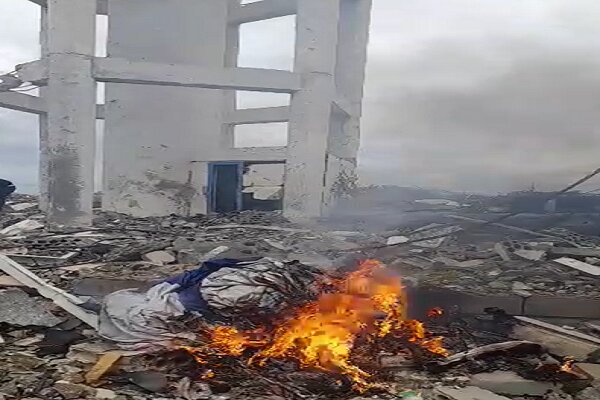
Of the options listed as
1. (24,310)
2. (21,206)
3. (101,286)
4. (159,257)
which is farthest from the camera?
(21,206)

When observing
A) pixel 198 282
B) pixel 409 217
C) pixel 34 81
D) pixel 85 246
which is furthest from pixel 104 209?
pixel 198 282

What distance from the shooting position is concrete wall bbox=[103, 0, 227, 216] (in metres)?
19.3

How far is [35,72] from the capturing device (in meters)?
15.9

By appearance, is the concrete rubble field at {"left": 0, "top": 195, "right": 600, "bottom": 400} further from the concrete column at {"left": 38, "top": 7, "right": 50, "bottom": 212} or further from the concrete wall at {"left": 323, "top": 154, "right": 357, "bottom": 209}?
the concrete column at {"left": 38, "top": 7, "right": 50, "bottom": 212}

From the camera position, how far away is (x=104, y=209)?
63.8 feet

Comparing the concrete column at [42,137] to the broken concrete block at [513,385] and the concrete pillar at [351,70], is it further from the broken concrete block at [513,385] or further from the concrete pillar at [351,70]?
the broken concrete block at [513,385]

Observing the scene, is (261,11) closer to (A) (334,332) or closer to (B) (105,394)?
(A) (334,332)

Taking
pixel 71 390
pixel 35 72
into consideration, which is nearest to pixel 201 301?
pixel 71 390

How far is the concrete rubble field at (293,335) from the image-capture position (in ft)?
17.0

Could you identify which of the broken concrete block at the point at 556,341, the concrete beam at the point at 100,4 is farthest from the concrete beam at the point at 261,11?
the broken concrete block at the point at 556,341

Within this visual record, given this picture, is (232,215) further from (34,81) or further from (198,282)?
(198,282)

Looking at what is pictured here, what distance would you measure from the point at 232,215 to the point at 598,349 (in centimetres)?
1336

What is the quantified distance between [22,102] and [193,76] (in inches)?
339

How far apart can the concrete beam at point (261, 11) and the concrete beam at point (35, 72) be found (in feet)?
27.0
